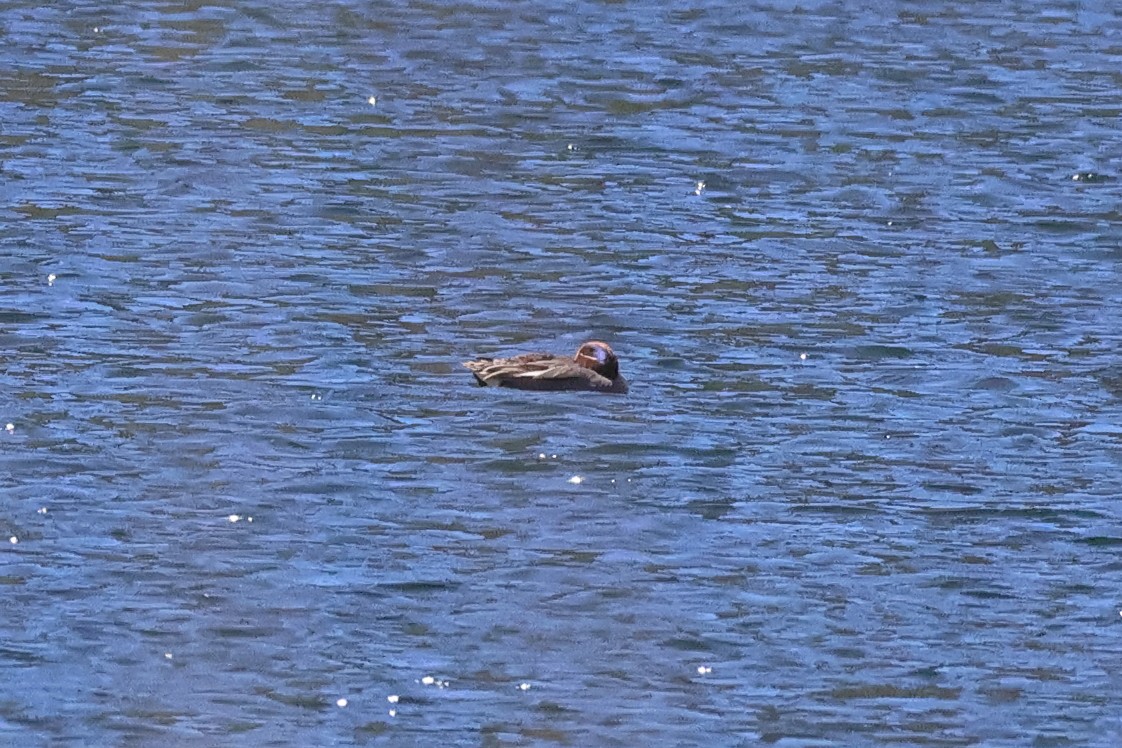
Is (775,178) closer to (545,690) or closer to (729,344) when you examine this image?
(729,344)

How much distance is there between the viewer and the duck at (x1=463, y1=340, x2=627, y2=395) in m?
15.6

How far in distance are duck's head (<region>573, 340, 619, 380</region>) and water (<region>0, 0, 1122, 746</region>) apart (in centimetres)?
18

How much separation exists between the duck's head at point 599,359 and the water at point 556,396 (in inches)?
6.9

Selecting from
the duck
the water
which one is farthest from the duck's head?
the water

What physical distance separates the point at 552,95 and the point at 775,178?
4046 millimetres

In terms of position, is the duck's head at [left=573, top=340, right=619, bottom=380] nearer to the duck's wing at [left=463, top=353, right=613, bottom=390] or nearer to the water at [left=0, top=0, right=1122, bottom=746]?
the duck's wing at [left=463, top=353, right=613, bottom=390]

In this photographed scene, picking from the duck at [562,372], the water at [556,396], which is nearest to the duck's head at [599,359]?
the duck at [562,372]

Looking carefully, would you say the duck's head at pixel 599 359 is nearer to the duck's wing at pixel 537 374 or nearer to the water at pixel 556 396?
the duck's wing at pixel 537 374

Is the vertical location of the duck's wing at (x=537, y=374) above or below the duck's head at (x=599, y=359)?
below

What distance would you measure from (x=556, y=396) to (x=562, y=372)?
0.19 meters

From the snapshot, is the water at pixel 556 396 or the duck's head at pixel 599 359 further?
the duck's head at pixel 599 359

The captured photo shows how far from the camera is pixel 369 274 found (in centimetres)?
1848

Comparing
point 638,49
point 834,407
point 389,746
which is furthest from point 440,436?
point 638,49

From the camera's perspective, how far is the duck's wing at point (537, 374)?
15.6m
